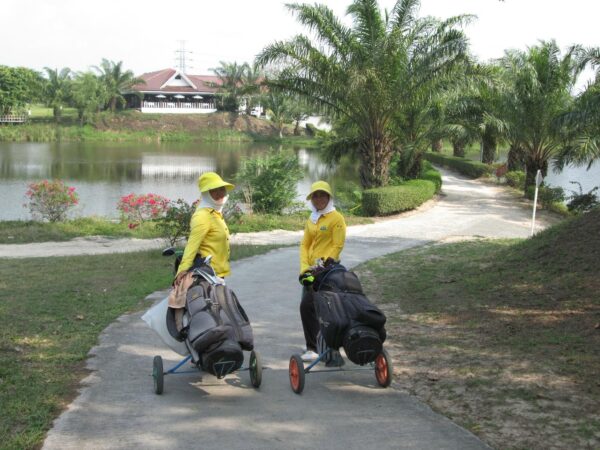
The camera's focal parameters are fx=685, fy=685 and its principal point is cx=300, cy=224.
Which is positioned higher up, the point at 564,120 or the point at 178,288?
the point at 564,120

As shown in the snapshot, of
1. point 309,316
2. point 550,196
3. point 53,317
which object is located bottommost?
point 53,317

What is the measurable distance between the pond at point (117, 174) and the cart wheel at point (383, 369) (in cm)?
1646

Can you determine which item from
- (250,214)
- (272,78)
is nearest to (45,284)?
(250,214)

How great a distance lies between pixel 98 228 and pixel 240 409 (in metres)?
12.6

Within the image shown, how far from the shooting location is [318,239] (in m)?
5.86

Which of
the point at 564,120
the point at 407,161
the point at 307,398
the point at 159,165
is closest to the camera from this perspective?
the point at 307,398

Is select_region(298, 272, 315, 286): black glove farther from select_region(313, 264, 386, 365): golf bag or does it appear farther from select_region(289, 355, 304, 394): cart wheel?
select_region(289, 355, 304, 394): cart wheel

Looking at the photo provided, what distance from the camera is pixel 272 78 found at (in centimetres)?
2011

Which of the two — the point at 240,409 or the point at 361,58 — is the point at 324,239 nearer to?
the point at 240,409

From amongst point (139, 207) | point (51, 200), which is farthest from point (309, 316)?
point (51, 200)

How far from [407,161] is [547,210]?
20.7 ft

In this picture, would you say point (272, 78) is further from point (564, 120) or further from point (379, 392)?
point (379, 392)

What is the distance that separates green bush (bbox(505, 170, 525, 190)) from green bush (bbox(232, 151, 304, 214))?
11.3 metres

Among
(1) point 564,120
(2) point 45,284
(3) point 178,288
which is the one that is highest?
(1) point 564,120
